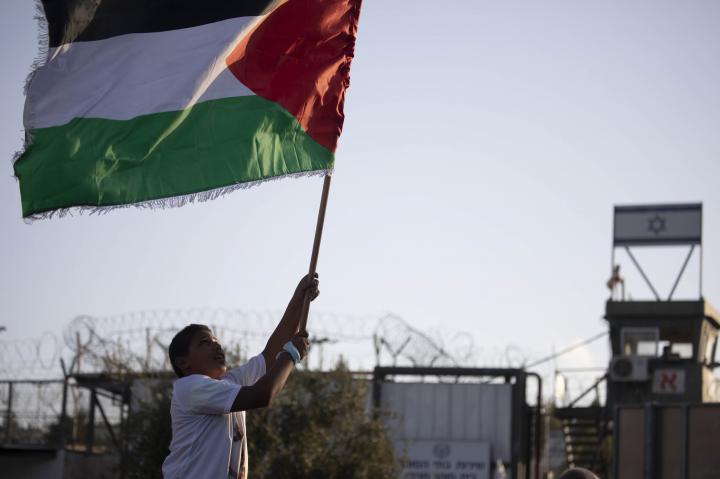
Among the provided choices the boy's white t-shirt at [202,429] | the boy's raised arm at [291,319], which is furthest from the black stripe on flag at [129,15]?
the boy's white t-shirt at [202,429]

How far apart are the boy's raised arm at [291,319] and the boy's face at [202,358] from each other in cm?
50

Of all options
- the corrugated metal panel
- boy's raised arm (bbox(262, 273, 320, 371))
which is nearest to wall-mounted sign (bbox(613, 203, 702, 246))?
the corrugated metal panel

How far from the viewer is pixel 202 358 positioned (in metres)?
6.82

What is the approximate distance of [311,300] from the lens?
23.7ft

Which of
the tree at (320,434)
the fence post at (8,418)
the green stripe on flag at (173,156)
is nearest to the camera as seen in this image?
the green stripe on flag at (173,156)

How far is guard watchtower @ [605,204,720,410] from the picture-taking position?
33688 millimetres

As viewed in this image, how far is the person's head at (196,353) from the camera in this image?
6.82 meters

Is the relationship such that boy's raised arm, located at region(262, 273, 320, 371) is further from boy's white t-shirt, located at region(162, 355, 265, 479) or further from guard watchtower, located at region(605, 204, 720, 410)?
guard watchtower, located at region(605, 204, 720, 410)

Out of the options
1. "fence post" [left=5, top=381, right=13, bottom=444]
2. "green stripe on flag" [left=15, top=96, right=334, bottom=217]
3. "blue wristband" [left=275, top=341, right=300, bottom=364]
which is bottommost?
"fence post" [left=5, top=381, right=13, bottom=444]

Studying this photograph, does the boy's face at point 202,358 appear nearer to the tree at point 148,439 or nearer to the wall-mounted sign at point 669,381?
the tree at point 148,439

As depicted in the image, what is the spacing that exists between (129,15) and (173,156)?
1.13 meters

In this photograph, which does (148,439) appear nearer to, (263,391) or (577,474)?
(263,391)

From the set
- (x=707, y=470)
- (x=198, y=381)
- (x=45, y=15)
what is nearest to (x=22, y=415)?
(x=707, y=470)

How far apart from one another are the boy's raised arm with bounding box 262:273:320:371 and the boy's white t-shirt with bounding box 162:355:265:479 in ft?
2.40
